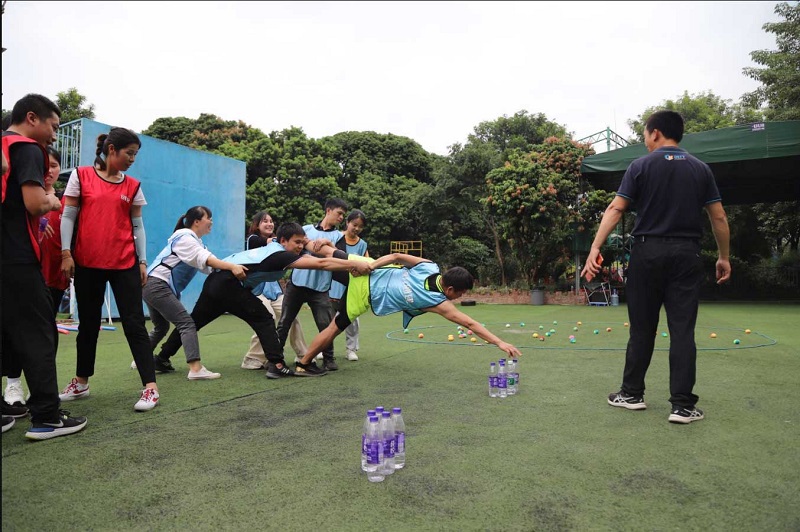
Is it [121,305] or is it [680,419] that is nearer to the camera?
[680,419]

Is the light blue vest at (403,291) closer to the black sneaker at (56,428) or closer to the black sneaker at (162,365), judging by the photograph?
the black sneaker at (162,365)

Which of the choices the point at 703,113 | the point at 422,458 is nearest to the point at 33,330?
the point at 422,458

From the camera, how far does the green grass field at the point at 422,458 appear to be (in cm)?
243

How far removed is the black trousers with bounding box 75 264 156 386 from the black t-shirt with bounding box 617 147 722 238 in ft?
12.3

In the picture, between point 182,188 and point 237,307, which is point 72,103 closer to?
point 182,188

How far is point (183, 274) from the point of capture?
19.8 ft

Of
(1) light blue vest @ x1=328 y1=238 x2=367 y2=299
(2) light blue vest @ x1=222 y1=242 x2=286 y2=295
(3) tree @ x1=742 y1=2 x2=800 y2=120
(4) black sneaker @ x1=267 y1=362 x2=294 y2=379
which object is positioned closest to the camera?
(2) light blue vest @ x1=222 y1=242 x2=286 y2=295

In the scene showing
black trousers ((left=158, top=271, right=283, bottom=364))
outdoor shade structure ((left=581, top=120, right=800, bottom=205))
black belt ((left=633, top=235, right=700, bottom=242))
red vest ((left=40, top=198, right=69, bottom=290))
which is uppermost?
outdoor shade structure ((left=581, top=120, right=800, bottom=205))

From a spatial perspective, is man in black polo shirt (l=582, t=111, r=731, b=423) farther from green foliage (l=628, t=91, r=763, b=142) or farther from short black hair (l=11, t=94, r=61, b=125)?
green foliage (l=628, t=91, r=763, b=142)

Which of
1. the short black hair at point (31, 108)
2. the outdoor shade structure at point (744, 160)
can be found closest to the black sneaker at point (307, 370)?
the short black hair at point (31, 108)

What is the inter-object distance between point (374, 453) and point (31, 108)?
2879 millimetres

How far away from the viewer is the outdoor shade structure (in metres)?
15.4

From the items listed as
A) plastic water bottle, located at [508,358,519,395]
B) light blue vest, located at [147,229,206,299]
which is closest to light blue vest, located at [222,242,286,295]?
light blue vest, located at [147,229,206,299]

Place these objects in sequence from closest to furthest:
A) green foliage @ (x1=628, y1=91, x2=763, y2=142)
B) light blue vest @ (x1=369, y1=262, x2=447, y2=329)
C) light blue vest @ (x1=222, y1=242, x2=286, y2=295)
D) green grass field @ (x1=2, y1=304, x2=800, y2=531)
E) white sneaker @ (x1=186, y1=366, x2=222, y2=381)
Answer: green grass field @ (x1=2, y1=304, x2=800, y2=531), light blue vest @ (x1=369, y1=262, x2=447, y2=329), light blue vest @ (x1=222, y1=242, x2=286, y2=295), white sneaker @ (x1=186, y1=366, x2=222, y2=381), green foliage @ (x1=628, y1=91, x2=763, y2=142)
